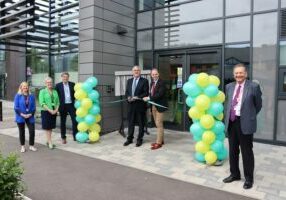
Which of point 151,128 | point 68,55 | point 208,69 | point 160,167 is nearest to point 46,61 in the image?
point 68,55

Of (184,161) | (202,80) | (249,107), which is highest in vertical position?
(202,80)

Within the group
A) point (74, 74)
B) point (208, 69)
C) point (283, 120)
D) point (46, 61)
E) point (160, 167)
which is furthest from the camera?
point (46, 61)

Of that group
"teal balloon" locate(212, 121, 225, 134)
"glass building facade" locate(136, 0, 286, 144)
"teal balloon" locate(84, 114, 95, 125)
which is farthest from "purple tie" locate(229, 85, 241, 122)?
"teal balloon" locate(84, 114, 95, 125)

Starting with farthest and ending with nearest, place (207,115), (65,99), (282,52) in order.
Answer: (65,99), (282,52), (207,115)

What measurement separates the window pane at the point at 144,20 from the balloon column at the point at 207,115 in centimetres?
426

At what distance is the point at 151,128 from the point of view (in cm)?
923

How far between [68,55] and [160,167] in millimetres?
5071

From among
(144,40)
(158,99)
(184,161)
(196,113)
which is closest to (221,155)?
(184,161)

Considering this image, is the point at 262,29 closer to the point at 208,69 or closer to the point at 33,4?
the point at 208,69

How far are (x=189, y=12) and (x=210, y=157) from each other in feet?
14.9

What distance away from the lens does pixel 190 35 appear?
8289mm

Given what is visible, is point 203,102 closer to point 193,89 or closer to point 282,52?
point 193,89

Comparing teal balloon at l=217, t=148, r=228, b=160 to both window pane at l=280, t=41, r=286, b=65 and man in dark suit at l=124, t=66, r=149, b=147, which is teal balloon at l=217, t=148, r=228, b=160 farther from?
window pane at l=280, t=41, r=286, b=65

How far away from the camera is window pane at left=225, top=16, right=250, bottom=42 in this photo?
7309 mm
